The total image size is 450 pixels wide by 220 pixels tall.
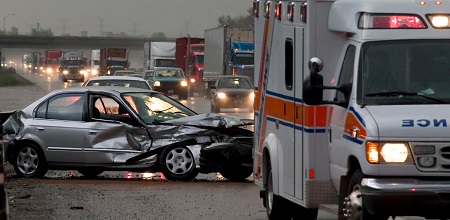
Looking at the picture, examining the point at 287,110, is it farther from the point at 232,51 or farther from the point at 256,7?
the point at 232,51

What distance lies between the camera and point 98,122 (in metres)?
17.6

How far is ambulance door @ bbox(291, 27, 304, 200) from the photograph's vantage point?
10961mm

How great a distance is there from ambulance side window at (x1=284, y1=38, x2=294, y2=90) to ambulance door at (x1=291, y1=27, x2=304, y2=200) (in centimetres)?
19

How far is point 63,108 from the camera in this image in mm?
17875

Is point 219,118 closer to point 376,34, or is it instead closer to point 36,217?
point 36,217

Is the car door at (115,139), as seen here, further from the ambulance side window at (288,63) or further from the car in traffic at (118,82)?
the car in traffic at (118,82)

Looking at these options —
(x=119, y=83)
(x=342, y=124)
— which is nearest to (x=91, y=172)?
(x=119, y=83)

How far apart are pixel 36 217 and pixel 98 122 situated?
467 centimetres

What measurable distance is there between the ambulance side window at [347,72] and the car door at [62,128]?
25.0ft

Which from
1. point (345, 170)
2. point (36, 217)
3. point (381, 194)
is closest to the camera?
point (381, 194)

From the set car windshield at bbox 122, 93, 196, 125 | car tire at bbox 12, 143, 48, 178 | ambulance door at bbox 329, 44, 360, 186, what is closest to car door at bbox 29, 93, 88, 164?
car tire at bbox 12, 143, 48, 178

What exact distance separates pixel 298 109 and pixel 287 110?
0.51 metres

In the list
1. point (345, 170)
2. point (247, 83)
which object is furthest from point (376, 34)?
point (247, 83)

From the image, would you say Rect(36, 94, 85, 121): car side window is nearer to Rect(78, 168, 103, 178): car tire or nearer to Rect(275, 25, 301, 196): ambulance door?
Rect(78, 168, 103, 178): car tire
